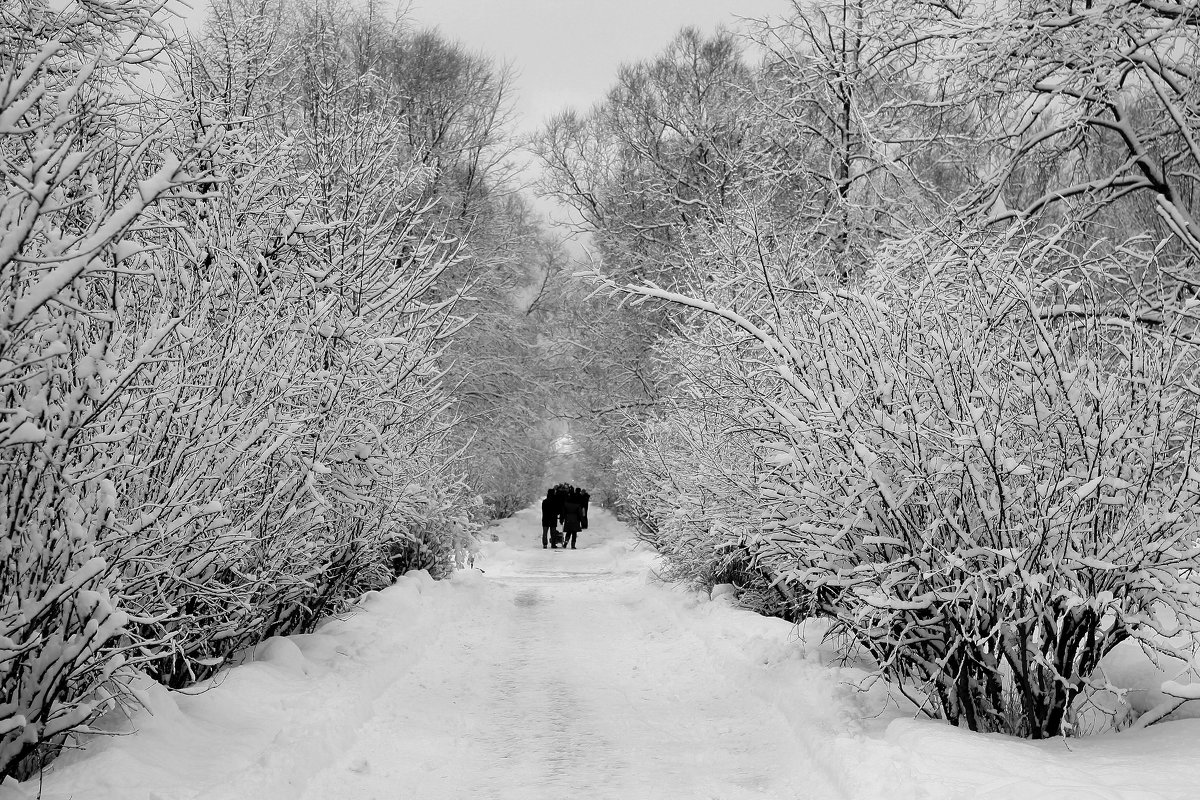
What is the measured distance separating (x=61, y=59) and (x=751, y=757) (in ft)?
21.5

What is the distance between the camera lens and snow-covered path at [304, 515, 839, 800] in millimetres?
4871

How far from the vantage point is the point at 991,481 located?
462 centimetres

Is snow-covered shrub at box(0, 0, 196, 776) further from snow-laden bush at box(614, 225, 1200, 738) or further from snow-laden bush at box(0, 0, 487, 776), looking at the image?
snow-laden bush at box(614, 225, 1200, 738)

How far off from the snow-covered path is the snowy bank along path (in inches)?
0.8

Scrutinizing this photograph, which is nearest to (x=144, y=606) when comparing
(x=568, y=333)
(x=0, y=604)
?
(x=0, y=604)

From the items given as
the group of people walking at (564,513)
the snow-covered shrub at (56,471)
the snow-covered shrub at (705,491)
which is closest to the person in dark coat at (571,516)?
the group of people walking at (564,513)

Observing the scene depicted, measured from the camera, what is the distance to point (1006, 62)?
7.05m

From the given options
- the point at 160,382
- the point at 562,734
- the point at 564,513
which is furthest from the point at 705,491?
the point at 564,513

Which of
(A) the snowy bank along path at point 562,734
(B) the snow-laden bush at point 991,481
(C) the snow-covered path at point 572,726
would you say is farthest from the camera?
(C) the snow-covered path at point 572,726

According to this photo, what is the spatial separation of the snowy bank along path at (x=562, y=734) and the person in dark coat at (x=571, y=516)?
55.7ft

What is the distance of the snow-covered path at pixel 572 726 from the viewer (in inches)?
192

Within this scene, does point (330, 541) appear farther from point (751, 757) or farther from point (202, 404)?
point (751, 757)

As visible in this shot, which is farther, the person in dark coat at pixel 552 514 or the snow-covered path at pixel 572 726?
the person in dark coat at pixel 552 514

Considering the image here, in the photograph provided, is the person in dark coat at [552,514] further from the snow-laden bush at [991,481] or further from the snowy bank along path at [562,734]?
the snow-laden bush at [991,481]
